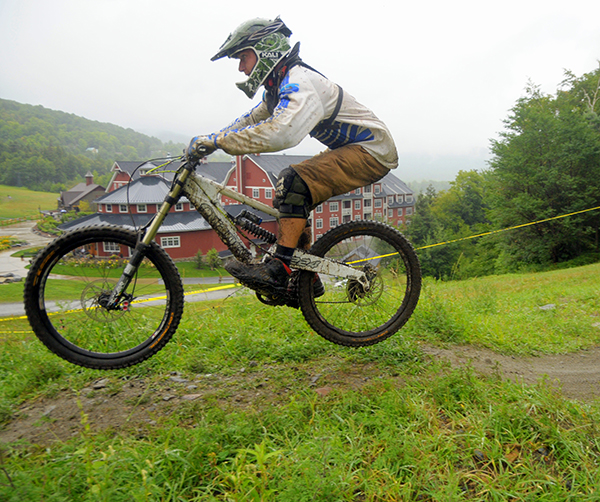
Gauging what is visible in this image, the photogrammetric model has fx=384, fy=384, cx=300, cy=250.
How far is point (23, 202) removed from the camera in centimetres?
2986

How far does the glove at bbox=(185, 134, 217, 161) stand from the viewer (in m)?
2.91

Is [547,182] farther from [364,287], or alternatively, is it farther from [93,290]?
[93,290]

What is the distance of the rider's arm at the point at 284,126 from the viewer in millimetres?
2730

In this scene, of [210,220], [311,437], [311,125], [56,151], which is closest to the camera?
[311,437]

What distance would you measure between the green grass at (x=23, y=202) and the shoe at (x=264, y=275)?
87.1 feet

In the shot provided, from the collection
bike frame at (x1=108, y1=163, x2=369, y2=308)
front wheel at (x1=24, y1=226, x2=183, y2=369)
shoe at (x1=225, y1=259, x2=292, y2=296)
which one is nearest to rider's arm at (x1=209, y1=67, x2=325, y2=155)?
bike frame at (x1=108, y1=163, x2=369, y2=308)

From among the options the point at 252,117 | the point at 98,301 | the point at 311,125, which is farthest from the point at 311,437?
the point at 252,117

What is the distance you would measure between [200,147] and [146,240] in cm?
84

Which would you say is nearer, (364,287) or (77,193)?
(364,287)

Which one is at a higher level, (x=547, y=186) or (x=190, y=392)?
(x=547, y=186)

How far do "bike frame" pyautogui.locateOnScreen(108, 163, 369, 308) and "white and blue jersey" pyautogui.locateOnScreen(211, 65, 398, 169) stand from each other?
0.42 m

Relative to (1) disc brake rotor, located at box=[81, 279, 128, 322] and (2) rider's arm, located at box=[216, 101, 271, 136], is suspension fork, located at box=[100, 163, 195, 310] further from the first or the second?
(2) rider's arm, located at box=[216, 101, 271, 136]

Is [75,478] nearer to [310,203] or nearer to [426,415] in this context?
[426,415]

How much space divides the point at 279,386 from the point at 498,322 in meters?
3.33
